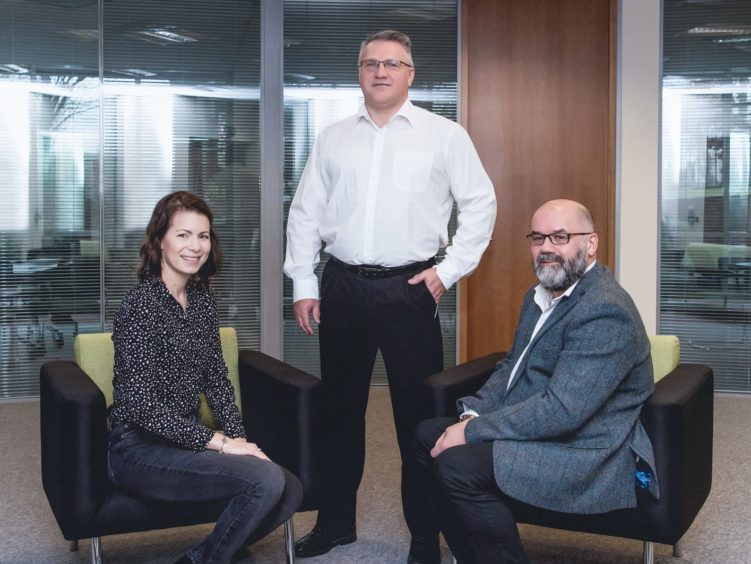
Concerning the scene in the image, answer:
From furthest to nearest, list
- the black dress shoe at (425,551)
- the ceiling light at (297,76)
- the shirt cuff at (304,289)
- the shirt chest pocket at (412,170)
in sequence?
the ceiling light at (297,76), the shirt cuff at (304,289), the shirt chest pocket at (412,170), the black dress shoe at (425,551)

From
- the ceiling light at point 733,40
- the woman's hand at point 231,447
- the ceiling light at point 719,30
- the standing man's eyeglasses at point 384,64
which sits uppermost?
the ceiling light at point 719,30

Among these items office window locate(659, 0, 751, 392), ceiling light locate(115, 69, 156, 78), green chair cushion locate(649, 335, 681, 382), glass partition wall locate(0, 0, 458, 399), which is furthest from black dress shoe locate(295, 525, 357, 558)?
ceiling light locate(115, 69, 156, 78)

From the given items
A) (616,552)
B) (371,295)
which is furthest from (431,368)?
(616,552)

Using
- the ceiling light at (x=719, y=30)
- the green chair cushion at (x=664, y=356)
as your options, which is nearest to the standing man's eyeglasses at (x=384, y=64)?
the green chair cushion at (x=664, y=356)

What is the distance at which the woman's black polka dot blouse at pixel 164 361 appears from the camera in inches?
Answer: 94.1

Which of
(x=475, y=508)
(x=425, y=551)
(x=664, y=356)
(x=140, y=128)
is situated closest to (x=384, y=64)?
(x=664, y=356)

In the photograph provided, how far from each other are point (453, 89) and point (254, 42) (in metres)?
1.32

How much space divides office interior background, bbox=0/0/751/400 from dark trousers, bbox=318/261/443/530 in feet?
9.20

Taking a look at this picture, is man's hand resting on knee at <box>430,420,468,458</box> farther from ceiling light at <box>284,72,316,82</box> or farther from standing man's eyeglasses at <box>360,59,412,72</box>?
ceiling light at <box>284,72,316,82</box>

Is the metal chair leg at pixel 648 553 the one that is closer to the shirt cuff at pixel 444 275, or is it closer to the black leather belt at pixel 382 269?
the shirt cuff at pixel 444 275

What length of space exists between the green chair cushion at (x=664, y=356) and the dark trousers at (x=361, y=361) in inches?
27.9

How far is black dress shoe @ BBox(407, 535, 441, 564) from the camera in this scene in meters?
2.89

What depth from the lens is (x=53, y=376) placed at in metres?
2.63

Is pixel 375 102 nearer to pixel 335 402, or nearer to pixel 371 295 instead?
pixel 371 295
